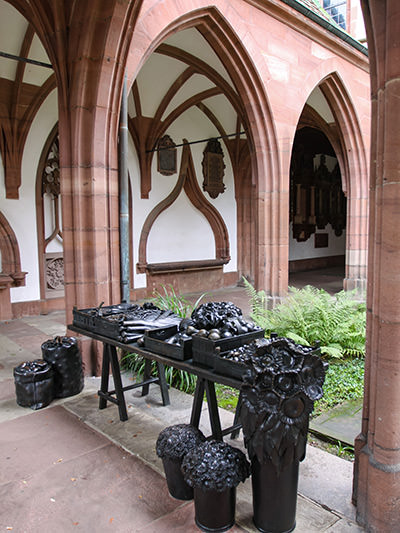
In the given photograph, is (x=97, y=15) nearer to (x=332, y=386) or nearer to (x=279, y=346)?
(x=279, y=346)

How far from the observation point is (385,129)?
192 cm

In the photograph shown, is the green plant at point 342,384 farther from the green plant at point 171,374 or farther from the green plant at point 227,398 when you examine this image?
the green plant at point 171,374

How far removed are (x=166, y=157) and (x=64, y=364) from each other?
7.02m

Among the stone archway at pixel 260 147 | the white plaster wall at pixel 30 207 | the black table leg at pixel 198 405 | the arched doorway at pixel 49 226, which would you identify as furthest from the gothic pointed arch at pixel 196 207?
the black table leg at pixel 198 405

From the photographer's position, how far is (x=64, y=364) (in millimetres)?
3740

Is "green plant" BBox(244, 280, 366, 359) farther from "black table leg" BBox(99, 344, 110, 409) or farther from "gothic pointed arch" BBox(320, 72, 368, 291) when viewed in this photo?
"gothic pointed arch" BBox(320, 72, 368, 291)

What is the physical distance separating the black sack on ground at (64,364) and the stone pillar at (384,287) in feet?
8.59

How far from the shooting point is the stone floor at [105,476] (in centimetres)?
213

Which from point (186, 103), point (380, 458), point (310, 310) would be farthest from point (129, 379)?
point (186, 103)

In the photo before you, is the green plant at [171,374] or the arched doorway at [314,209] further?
the arched doorway at [314,209]

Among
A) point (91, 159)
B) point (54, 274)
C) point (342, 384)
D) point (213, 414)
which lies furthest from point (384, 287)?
point (54, 274)

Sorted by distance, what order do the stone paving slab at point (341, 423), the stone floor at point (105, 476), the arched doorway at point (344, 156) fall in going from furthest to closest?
the arched doorway at point (344, 156), the stone paving slab at point (341, 423), the stone floor at point (105, 476)

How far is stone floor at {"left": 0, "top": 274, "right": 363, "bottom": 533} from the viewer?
7.00ft

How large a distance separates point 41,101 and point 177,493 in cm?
719
